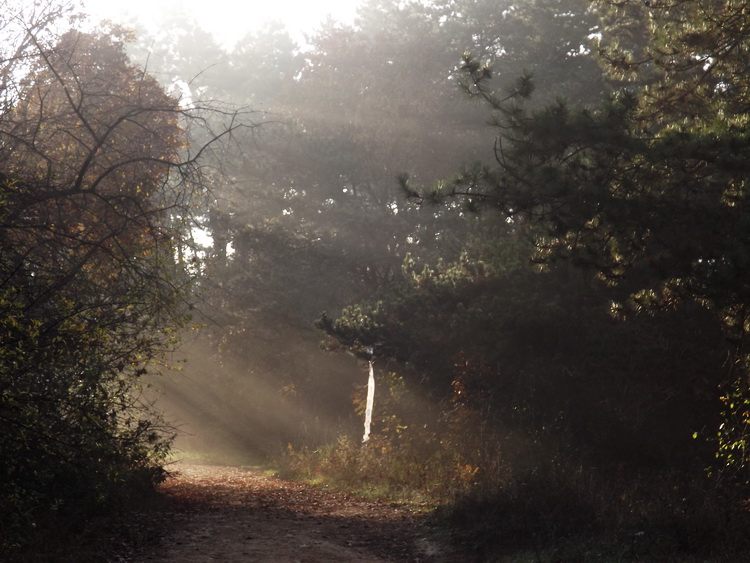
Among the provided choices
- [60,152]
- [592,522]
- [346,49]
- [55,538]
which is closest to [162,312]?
[60,152]

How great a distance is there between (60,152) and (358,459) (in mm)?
9959

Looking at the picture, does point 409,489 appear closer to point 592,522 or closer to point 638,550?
point 592,522

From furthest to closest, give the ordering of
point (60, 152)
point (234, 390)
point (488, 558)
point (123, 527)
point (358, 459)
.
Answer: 1. point (234, 390)
2. point (358, 459)
3. point (60, 152)
4. point (123, 527)
5. point (488, 558)

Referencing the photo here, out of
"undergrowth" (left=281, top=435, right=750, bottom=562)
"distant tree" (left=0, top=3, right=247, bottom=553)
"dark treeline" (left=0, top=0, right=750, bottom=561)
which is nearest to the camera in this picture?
"distant tree" (left=0, top=3, right=247, bottom=553)

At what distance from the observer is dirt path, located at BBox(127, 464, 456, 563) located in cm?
969

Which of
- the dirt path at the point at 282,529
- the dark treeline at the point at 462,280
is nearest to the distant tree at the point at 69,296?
the dark treeline at the point at 462,280

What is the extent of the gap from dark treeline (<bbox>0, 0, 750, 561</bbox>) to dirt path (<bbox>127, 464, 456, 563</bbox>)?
898mm

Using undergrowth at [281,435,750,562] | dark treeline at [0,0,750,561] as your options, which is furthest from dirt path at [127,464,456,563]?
dark treeline at [0,0,750,561]

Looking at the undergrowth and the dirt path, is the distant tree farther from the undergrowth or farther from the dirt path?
the undergrowth

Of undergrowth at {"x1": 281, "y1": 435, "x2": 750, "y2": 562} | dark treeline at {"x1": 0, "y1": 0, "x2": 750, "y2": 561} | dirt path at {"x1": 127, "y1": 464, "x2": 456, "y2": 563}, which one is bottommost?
dirt path at {"x1": 127, "y1": 464, "x2": 456, "y2": 563}

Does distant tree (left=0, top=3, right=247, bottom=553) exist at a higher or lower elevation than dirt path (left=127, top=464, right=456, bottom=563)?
higher

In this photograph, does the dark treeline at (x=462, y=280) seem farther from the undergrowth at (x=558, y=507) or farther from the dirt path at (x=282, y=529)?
the dirt path at (x=282, y=529)

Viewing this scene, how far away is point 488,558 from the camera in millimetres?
9430

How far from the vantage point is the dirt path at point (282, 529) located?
381 inches
